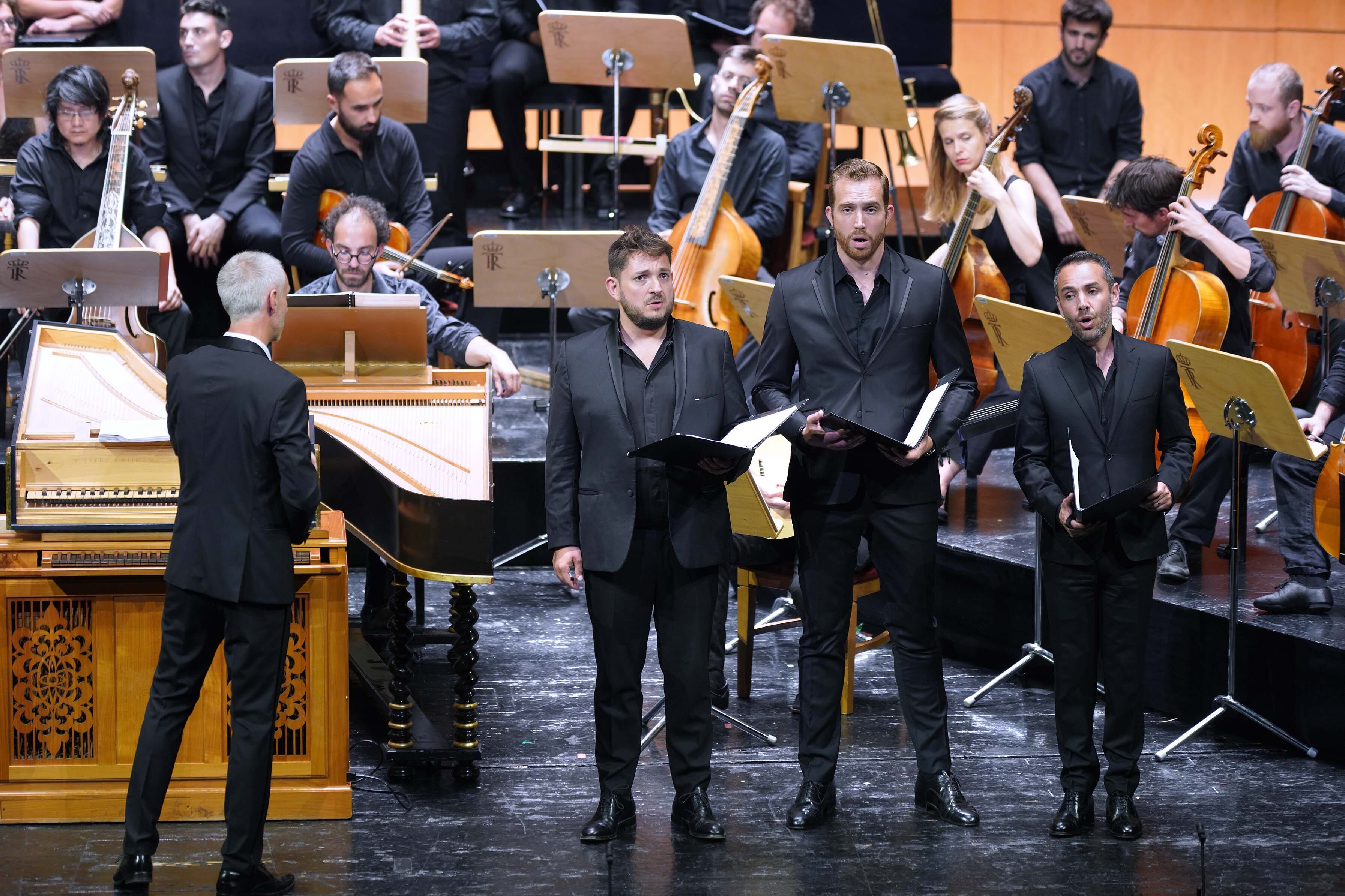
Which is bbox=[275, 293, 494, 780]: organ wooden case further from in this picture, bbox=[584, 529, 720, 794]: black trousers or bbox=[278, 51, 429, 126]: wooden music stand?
bbox=[278, 51, 429, 126]: wooden music stand

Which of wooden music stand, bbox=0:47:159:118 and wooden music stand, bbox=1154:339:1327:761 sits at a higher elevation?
wooden music stand, bbox=0:47:159:118

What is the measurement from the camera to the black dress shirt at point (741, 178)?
5.77 metres

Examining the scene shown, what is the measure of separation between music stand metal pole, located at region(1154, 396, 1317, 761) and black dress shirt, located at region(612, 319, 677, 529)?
142 centimetres

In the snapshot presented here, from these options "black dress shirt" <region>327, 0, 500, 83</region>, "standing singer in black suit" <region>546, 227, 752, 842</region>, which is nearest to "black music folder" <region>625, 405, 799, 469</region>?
"standing singer in black suit" <region>546, 227, 752, 842</region>

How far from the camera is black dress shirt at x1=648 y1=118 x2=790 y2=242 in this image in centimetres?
577

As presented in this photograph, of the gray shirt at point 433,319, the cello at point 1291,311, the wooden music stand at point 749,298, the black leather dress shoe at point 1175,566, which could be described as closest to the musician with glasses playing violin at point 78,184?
the gray shirt at point 433,319

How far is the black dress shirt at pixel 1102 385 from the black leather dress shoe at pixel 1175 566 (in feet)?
3.50

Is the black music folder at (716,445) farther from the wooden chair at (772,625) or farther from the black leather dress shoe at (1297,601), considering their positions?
the black leather dress shoe at (1297,601)

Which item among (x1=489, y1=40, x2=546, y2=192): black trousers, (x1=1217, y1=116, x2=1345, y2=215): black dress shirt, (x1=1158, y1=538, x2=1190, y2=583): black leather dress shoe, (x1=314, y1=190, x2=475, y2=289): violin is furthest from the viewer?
(x1=489, y1=40, x2=546, y2=192): black trousers

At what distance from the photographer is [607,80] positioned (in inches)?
243

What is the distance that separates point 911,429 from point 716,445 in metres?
0.47

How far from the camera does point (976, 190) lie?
4758 mm

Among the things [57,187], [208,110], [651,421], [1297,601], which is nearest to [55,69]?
[208,110]

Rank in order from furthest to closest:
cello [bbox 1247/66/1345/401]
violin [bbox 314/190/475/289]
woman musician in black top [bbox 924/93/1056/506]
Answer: violin [bbox 314/190/475/289] → woman musician in black top [bbox 924/93/1056/506] → cello [bbox 1247/66/1345/401]
